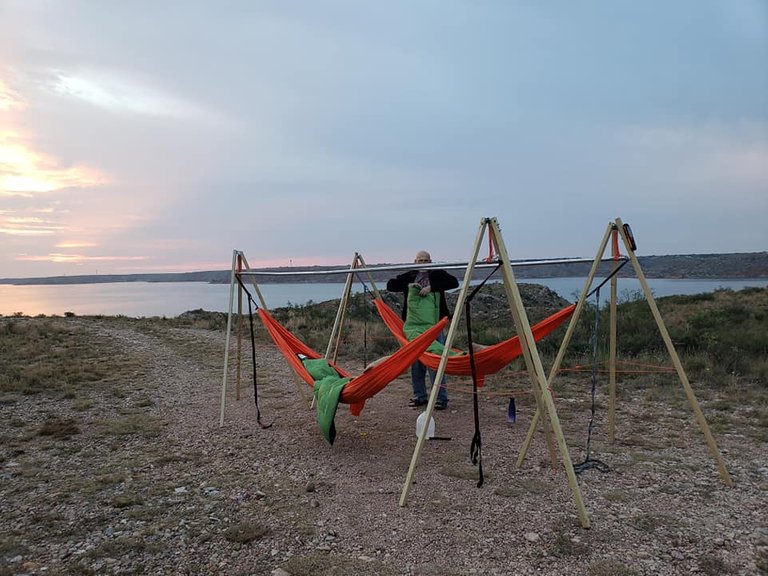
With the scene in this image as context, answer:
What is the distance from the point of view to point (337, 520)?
2.91m

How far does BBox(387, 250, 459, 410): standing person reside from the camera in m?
4.91

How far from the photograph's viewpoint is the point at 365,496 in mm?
3250

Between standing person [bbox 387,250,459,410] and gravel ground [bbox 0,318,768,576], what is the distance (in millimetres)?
332

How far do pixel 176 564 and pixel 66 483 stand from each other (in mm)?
1519

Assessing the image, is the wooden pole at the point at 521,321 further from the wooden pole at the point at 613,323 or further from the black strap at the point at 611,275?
the wooden pole at the point at 613,323

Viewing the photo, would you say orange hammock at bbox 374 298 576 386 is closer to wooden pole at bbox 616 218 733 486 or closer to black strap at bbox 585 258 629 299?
black strap at bbox 585 258 629 299

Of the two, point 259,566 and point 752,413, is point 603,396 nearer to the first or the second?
point 752,413

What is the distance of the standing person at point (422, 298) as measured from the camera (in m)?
4.91

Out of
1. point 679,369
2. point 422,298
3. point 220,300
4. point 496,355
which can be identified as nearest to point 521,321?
point 496,355

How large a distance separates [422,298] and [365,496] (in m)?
2.26

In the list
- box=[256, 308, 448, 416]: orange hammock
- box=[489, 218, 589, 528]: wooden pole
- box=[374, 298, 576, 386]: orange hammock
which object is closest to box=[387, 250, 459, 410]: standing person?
box=[374, 298, 576, 386]: orange hammock

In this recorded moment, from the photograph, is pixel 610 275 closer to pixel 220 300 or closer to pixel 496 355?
pixel 496 355

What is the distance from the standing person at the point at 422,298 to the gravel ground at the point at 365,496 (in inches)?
13.1

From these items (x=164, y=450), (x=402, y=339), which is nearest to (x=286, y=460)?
(x=164, y=450)
